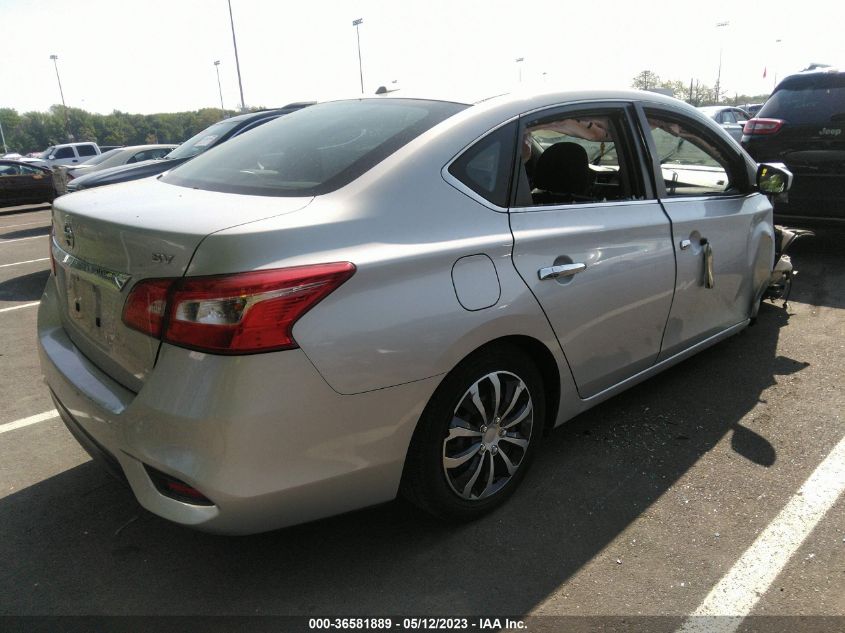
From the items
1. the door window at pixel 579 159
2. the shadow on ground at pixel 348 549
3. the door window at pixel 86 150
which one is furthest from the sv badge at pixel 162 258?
the door window at pixel 86 150

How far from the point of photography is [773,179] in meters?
3.93

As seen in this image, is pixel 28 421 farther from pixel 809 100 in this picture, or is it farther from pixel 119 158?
pixel 119 158

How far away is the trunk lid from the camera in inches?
78.9

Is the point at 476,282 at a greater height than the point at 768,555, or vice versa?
the point at 476,282

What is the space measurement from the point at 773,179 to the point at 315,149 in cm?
278

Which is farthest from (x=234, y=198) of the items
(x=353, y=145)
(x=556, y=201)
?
(x=556, y=201)

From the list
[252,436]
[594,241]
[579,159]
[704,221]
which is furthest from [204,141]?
[252,436]

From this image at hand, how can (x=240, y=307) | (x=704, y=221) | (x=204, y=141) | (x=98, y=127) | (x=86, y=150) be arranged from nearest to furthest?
(x=240, y=307) < (x=704, y=221) < (x=204, y=141) < (x=86, y=150) < (x=98, y=127)

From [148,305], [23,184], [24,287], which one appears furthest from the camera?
[23,184]

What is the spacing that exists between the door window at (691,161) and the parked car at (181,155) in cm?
458

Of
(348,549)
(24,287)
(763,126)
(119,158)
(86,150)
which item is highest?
(763,126)

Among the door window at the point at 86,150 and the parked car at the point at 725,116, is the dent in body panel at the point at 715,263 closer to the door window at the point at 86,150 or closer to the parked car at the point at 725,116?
the parked car at the point at 725,116

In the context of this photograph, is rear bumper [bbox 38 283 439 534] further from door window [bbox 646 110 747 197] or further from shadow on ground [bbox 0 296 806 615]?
door window [bbox 646 110 747 197]

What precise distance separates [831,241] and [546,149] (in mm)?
6306
